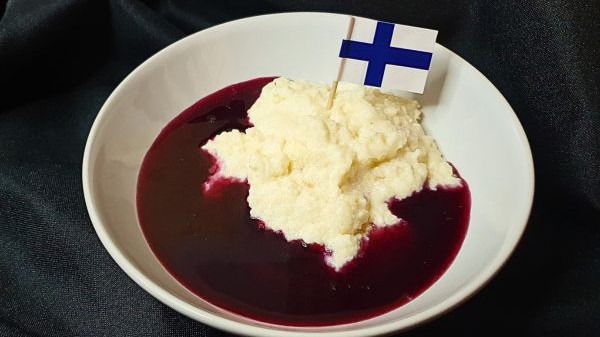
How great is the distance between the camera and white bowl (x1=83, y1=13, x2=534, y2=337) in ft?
4.10

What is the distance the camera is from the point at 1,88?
6.20 ft

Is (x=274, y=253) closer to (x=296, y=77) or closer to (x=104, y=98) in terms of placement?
(x=296, y=77)

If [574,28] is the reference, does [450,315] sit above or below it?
below

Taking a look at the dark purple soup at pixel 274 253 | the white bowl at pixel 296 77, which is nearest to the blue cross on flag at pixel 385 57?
the white bowl at pixel 296 77

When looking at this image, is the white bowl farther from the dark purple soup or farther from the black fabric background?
the black fabric background

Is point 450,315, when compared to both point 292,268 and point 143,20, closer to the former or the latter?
point 292,268

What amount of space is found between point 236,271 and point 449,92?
76 centimetres

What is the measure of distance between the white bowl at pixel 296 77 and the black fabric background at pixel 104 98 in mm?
171


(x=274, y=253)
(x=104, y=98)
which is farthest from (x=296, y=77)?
(x=274, y=253)

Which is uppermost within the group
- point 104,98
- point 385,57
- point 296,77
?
point 385,57

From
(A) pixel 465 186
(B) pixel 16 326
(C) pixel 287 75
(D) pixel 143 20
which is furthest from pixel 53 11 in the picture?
(A) pixel 465 186

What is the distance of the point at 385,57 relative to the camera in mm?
1582

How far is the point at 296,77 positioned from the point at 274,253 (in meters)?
0.68

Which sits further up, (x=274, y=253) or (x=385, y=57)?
(x=385, y=57)
